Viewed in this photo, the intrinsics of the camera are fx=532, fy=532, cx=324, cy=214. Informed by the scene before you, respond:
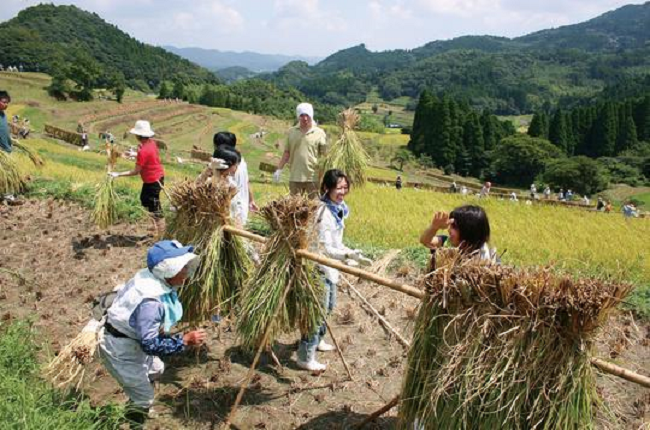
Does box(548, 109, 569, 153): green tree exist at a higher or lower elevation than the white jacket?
lower

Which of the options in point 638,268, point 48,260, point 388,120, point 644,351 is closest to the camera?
point 644,351

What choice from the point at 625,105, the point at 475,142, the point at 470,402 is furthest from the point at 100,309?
the point at 625,105

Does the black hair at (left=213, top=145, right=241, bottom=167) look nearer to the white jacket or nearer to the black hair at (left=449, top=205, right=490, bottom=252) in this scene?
the white jacket

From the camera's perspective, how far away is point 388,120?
14038 centimetres

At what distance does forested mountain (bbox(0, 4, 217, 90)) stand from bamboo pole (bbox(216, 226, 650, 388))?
102328mm

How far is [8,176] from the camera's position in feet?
30.4

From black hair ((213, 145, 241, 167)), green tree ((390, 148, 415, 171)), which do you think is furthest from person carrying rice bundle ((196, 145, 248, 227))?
green tree ((390, 148, 415, 171))

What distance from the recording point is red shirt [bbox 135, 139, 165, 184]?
273 inches

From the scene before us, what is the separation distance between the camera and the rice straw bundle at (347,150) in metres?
9.19

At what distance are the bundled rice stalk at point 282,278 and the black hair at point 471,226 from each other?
3.44 ft

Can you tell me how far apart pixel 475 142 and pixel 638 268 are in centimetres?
6200

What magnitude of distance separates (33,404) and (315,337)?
85.2 inches

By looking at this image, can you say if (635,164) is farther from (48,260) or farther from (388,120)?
(388,120)

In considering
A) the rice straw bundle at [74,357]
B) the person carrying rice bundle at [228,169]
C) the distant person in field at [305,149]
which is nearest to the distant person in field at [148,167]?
the person carrying rice bundle at [228,169]
